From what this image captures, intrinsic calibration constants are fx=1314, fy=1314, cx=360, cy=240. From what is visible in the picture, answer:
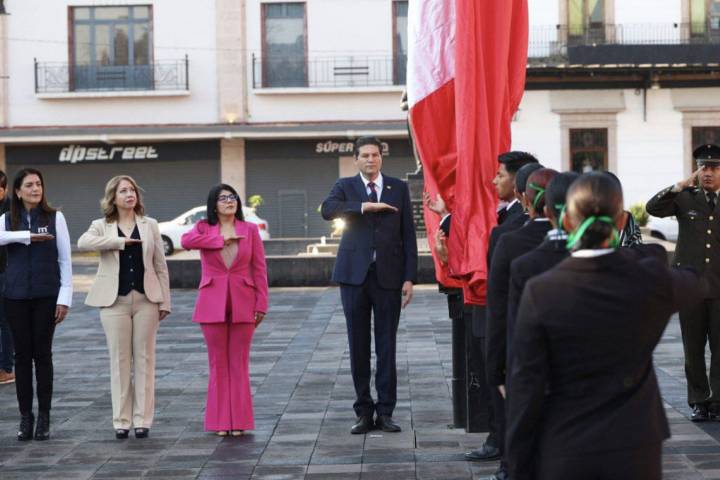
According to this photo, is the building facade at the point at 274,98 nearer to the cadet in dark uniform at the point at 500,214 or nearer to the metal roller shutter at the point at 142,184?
the metal roller shutter at the point at 142,184

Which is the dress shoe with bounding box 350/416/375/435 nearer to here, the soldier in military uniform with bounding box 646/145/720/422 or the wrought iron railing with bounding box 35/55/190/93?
the soldier in military uniform with bounding box 646/145/720/422

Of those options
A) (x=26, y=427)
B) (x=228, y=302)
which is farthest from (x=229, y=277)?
(x=26, y=427)

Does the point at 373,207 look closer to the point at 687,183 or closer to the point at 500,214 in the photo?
the point at 500,214

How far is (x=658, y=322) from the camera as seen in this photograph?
4.14 metres

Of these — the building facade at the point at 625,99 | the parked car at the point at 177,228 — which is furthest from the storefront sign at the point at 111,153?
the building facade at the point at 625,99

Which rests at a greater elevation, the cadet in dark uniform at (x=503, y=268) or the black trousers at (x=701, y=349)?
the cadet in dark uniform at (x=503, y=268)

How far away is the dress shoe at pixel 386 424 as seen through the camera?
856cm

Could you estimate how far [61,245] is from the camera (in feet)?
29.5

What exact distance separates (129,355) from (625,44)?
105 ft

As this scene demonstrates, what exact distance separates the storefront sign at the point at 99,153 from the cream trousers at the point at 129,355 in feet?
107

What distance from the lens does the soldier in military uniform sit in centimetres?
898

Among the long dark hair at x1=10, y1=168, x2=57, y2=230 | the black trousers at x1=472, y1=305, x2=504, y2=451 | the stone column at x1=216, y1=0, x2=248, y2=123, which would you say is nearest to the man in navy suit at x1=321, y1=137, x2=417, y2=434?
the black trousers at x1=472, y1=305, x2=504, y2=451

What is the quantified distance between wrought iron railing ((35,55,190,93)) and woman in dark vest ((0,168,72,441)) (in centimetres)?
3159

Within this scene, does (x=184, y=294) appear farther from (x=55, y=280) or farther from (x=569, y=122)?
(x=569, y=122)
